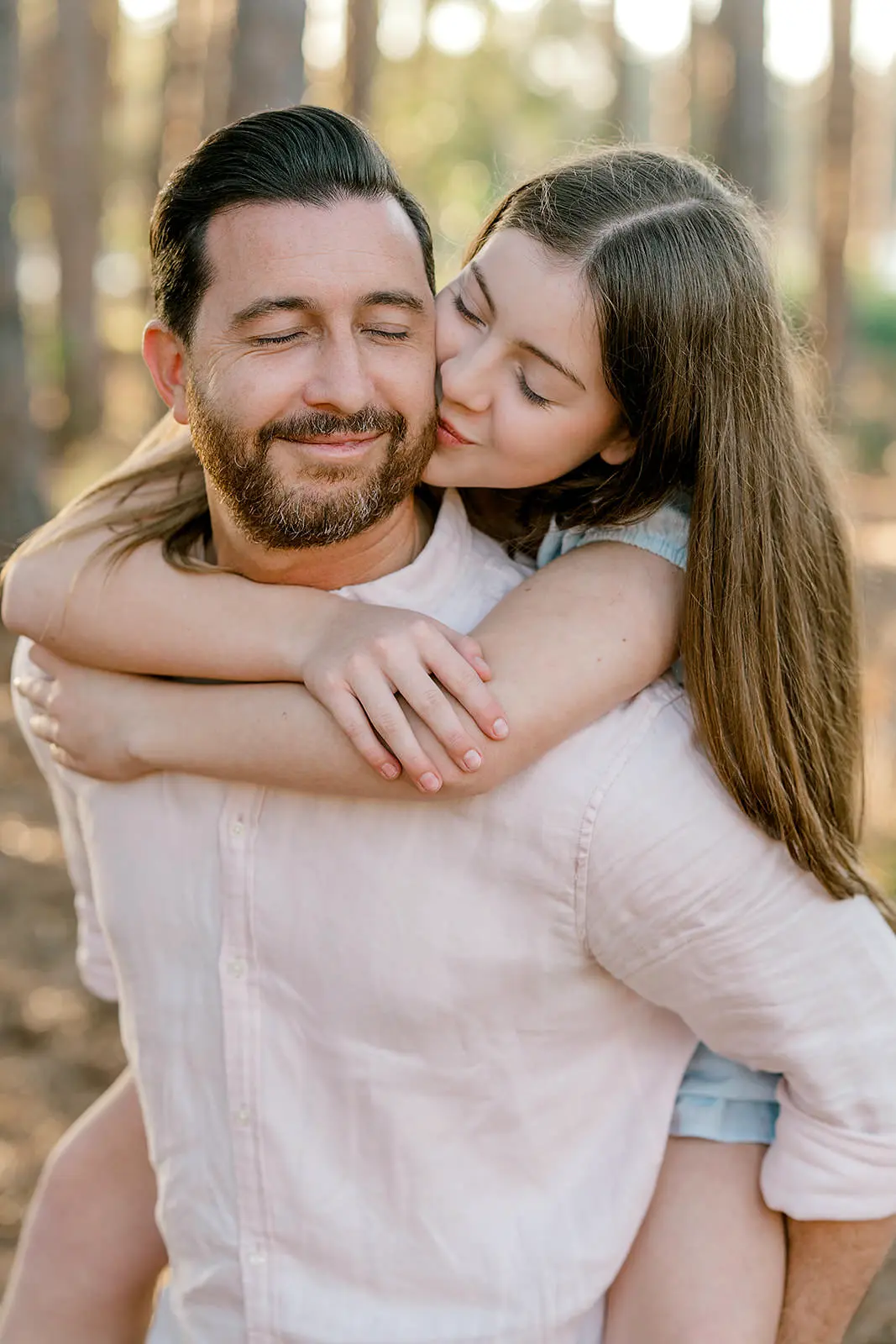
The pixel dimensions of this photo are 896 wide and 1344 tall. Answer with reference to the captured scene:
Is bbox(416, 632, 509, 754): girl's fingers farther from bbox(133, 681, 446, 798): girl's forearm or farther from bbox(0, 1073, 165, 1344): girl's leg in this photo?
bbox(0, 1073, 165, 1344): girl's leg

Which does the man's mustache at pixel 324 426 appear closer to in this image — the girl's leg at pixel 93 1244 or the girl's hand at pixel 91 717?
the girl's hand at pixel 91 717

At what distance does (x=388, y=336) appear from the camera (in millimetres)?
1800

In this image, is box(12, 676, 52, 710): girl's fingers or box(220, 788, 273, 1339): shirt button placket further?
box(12, 676, 52, 710): girl's fingers

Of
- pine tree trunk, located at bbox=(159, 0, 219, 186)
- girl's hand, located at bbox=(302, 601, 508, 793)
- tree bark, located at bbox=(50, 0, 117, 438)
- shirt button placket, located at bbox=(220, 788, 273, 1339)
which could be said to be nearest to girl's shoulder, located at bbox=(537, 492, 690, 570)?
girl's hand, located at bbox=(302, 601, 508, 793)

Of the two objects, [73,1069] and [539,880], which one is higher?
[539,880]

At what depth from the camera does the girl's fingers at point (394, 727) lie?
1584 millimetres

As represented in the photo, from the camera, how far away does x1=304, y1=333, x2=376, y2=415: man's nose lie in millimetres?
1709

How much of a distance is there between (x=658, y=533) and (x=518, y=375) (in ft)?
0.95

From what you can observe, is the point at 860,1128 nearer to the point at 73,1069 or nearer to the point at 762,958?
the point at 762,958

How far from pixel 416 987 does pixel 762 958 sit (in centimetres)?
42

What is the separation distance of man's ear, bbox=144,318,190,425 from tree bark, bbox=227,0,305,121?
406cm

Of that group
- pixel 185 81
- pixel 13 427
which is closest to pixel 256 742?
pixel 13 427

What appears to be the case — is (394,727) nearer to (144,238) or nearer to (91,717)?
(91,717)

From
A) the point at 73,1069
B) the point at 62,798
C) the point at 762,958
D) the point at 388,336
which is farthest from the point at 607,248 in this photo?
the point at 73,1069
